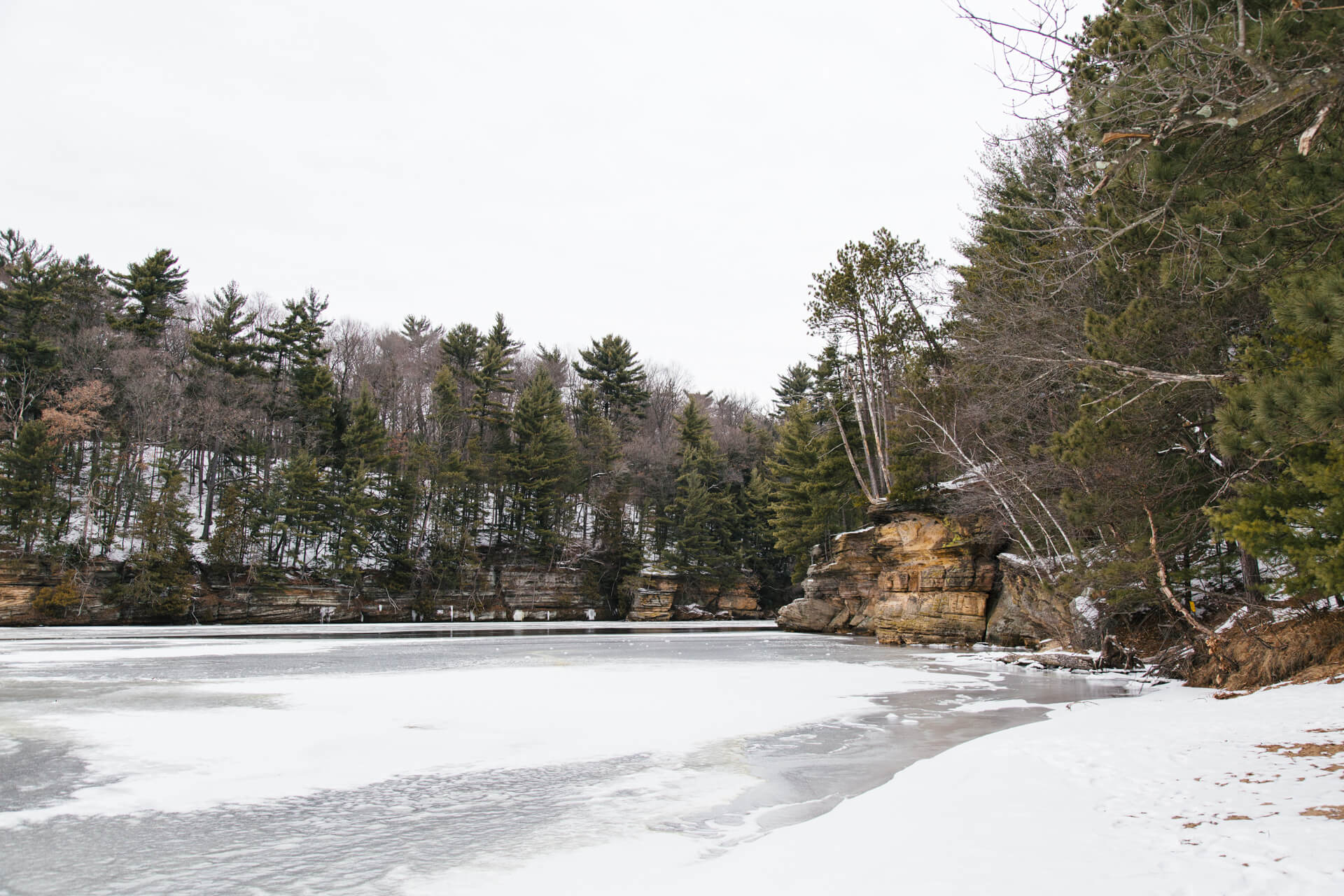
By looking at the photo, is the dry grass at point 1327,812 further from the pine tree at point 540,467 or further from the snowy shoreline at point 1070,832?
the pine tree at point 540,467

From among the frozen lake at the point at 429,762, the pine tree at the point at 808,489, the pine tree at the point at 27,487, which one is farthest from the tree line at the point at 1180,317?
the pine tree at the point at 27,487

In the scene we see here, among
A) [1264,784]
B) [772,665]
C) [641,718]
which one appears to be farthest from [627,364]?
[1264,784]

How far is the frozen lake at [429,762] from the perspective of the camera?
4.22 m

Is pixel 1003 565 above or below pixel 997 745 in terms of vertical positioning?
above

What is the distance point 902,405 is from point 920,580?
5.65 metres

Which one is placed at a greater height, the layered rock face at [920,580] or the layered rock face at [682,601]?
the layered rock face at [920,580]

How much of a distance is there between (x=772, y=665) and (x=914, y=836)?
475 inches

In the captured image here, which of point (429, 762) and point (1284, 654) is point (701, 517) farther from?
point (429, 762)

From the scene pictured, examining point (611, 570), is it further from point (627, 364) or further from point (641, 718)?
point (641, 718)

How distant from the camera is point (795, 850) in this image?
4.14 m

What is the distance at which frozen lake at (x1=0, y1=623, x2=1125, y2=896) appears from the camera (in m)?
A: 4.22

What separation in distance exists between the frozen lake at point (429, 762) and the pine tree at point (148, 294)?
33347mm

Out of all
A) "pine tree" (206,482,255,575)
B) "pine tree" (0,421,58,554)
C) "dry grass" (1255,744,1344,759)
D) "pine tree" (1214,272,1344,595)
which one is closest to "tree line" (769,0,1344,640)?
"pine tree" (1214,272,1344,595)

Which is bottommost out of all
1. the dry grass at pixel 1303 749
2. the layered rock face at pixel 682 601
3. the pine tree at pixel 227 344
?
the layered rock face at pixel 682 601
